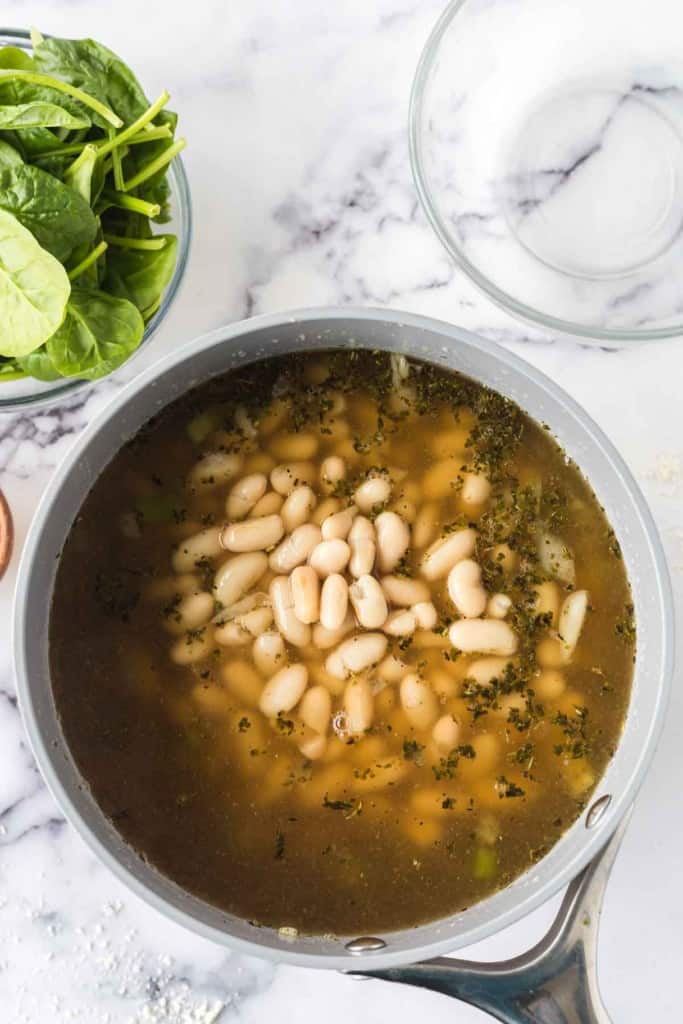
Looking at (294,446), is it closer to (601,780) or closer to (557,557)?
(557,557)

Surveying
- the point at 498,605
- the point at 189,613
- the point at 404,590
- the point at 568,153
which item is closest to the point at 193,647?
the point at 189,613

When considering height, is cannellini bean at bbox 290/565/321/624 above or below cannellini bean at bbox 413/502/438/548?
below

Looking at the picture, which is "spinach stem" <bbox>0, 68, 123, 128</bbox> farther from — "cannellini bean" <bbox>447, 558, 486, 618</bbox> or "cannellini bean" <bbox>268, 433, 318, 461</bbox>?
"cannellini bean" <bbox>447, 558, 486, 618</bbox>

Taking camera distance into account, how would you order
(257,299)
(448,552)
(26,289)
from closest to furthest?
1. (26,289)
2. (448,552)
3. (257,299)

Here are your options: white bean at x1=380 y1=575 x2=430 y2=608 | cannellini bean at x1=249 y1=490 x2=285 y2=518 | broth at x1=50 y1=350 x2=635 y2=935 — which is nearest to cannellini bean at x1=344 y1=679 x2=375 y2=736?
broth at x1=50 y1=350 x2=635 y2=935

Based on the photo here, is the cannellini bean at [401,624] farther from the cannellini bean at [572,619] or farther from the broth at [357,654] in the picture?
the cannellini bean at [572,619]

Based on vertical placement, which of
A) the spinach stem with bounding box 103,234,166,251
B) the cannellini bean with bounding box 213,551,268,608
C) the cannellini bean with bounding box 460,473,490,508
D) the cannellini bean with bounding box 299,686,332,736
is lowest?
the cannellini bean with bounding box 299,686,332,736

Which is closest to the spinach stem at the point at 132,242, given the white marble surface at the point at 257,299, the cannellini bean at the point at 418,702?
the white marble surface at the point at 257,299

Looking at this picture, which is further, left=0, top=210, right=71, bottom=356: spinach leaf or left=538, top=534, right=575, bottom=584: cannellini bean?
left=538, top=534, right=575, bottom=584: cannellini bean
